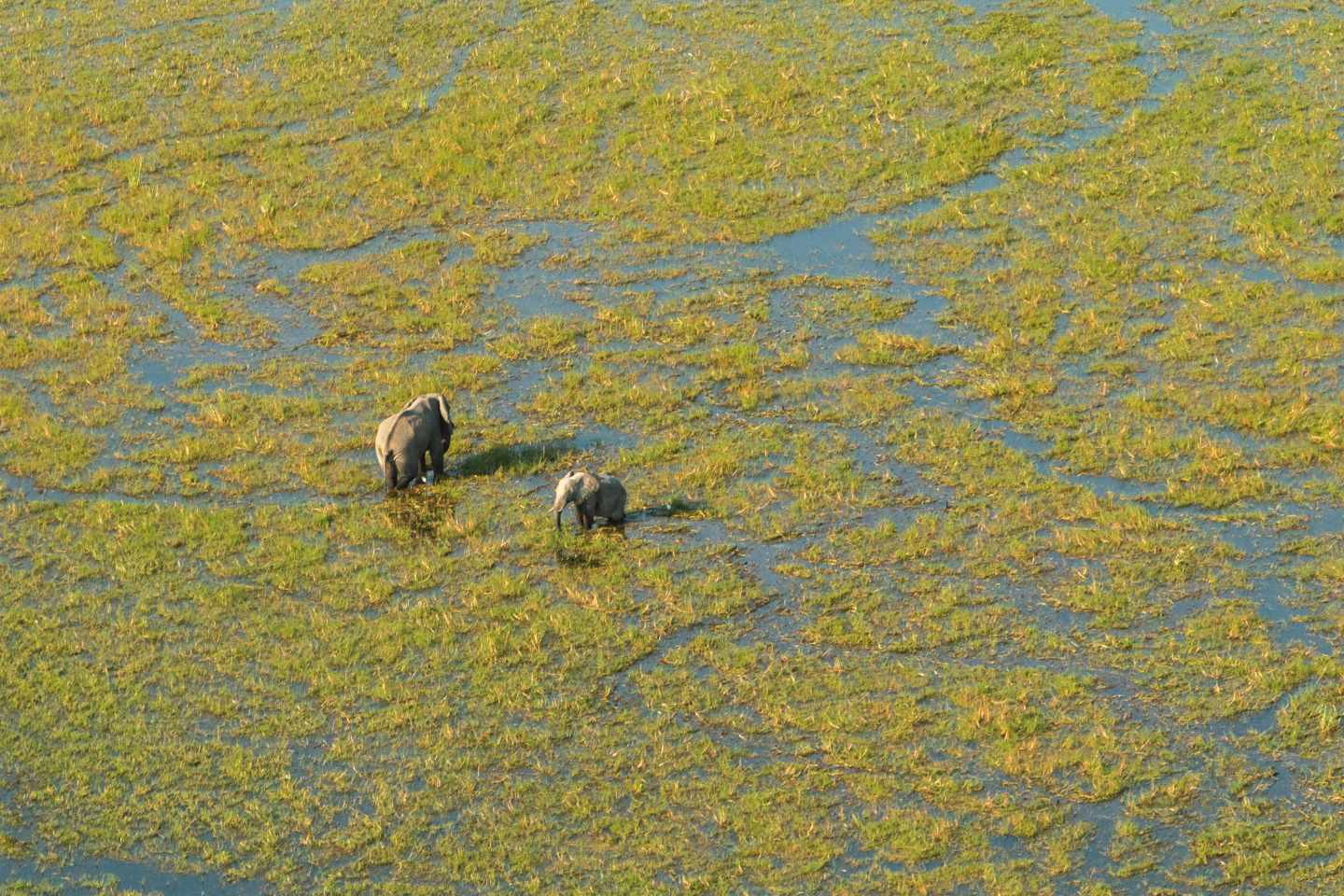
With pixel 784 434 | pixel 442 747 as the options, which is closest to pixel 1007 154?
pixel 784 434

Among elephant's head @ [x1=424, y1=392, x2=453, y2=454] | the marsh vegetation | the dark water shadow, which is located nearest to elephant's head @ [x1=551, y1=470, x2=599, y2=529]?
the marsh vegetation

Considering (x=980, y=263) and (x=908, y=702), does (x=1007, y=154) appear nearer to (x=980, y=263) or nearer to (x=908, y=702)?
(x=980, y=263)

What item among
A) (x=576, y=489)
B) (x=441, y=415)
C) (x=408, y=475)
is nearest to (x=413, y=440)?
(x=408, y=475)

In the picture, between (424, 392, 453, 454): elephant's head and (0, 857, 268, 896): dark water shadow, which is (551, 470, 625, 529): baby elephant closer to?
(424, 392, 453, 454): elephant's head

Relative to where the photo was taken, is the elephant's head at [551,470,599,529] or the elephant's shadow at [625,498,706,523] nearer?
the elephant's head at [551,470,599,529]

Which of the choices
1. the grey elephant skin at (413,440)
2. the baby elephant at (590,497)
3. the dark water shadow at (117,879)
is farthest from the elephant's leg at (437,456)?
the dark water shadow at (117,879)

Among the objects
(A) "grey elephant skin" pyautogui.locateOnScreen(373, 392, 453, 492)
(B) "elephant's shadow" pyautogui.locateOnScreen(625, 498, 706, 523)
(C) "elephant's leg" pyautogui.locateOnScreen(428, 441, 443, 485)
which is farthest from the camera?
(C) "elephant's leg" pyautogui.locateOnScreen(428, 441, 443, 485)

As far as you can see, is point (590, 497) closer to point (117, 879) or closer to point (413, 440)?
point (413, 440)
